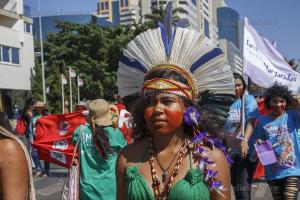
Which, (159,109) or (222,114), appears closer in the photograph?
(159,109)

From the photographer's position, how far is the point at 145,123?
111 inches

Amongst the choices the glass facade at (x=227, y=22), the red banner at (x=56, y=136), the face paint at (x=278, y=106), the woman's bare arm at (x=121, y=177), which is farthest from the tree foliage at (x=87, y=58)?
the glass facade at (x=227, y=22)

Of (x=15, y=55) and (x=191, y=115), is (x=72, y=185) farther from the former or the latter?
(x=15, y=55)

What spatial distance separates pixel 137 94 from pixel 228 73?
0.49m

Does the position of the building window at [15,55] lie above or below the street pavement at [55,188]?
above

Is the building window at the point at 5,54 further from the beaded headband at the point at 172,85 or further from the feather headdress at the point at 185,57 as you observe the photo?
the beaded headband at the point at 172,85

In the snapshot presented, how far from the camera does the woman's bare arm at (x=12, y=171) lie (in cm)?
224

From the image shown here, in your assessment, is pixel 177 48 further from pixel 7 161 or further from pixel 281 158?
pixel 281 158

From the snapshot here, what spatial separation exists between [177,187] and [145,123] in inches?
18.5

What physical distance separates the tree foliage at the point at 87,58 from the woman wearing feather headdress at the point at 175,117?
38898mm

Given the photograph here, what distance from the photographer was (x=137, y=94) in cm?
282

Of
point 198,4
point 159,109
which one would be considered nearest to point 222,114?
point 159,109

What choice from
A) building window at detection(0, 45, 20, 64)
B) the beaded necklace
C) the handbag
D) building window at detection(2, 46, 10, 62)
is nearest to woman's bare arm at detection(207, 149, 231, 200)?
the beaded necklace

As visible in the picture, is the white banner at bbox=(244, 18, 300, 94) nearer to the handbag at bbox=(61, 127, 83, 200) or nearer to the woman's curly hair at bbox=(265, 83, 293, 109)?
the woman's curly hair at bbox=(265, 83, 293, 109)
